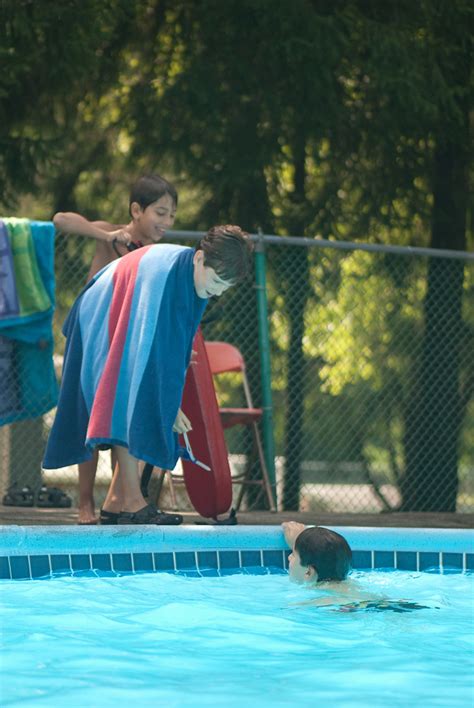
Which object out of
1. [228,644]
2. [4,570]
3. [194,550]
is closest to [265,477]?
[194,550]

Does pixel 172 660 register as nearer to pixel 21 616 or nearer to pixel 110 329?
pixel 21 616

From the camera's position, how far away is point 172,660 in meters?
3.90

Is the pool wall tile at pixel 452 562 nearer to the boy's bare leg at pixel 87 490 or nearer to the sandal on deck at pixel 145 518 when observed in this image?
the sandal on deck at pixel 145 518

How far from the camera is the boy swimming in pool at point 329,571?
4609 mm

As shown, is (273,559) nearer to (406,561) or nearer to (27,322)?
(406,561)

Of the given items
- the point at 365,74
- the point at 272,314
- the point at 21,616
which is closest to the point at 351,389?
the point at 272,314

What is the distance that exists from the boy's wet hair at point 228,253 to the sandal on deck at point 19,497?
8.63ft

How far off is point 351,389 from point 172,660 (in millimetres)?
9993

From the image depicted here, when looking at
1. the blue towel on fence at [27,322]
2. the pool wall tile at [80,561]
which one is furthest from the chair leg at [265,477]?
the pool wall tile at [80,561]

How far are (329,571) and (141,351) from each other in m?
1.38

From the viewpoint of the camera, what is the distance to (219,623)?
176 inches

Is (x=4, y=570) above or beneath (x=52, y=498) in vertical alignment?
above

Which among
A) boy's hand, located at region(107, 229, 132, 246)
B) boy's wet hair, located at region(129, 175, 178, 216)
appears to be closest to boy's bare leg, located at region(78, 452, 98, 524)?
boy's hand, located at region(107, 229, 132, 246)

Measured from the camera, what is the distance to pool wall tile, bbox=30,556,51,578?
5129 mm
